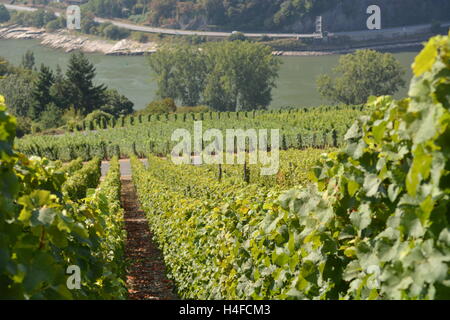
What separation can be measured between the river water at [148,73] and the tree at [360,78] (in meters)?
13.4

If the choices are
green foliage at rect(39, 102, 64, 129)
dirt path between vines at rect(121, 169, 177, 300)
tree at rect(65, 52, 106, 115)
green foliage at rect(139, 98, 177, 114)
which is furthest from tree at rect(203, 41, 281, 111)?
dirt path between vines at rect(121, 169, 177, 300)

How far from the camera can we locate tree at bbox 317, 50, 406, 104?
89.1 meters

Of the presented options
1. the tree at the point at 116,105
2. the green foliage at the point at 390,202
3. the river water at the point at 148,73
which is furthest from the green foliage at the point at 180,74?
the green foliage at the point at 390,202

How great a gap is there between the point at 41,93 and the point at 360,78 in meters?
43.4

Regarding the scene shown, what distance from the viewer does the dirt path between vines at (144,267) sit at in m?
Answer: 10.7

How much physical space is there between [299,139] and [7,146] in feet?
149

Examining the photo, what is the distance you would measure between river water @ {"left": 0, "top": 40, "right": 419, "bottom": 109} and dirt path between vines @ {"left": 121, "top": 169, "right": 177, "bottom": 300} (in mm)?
87655

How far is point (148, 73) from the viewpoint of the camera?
130 meters

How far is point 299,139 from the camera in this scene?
47.5m

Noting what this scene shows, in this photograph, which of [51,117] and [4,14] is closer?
[51,117]

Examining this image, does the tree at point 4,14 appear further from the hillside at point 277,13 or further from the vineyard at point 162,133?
the vineyard at point 162,133

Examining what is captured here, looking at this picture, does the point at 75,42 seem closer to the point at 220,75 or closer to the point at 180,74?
the point at 180,74

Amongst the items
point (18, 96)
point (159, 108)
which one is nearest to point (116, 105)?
point (159, 108)

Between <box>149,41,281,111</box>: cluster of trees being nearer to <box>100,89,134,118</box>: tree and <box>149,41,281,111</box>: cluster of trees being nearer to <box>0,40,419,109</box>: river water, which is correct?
<box>0,40,419,109</box>: river water
